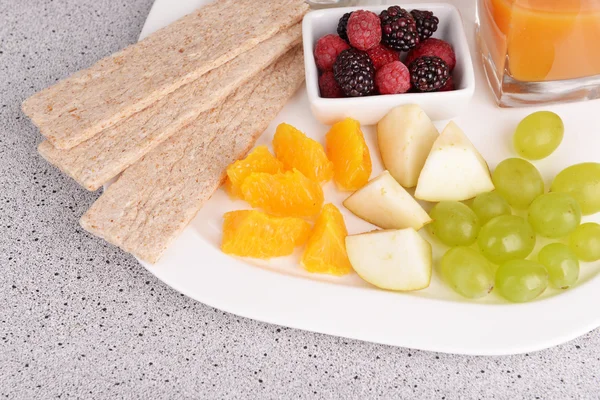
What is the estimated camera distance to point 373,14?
163 centimetres

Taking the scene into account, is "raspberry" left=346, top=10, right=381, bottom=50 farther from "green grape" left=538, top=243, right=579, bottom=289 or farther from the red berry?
"green grape" left=538, top=243, right=579, bottom=289

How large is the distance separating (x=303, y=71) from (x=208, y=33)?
0.27 meters

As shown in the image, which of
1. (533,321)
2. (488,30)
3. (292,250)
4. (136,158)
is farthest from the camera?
(488,30)

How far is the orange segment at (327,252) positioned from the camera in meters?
1.40

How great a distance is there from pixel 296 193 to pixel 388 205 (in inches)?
7.9

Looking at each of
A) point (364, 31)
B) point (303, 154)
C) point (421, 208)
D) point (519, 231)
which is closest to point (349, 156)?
point (303, 154)

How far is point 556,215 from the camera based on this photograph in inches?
53.8

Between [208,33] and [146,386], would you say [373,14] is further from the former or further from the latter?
[146,386]

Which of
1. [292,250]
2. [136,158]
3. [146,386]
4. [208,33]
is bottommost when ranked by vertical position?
[146,386]

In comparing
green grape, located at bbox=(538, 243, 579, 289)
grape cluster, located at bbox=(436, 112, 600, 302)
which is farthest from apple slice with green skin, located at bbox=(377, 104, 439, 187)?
green grape, located at bbox=(538, 243, 579, 289)

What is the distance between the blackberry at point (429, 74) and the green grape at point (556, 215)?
364 millimetres

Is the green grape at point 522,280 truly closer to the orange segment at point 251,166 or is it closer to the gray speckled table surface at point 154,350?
the gray speckled table surface at point 154,350

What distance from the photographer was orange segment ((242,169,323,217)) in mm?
1462

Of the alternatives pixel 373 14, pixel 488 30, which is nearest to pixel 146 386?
pixel 373 14
